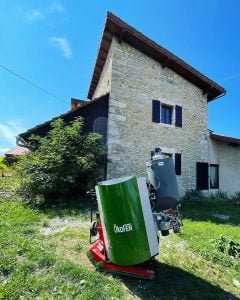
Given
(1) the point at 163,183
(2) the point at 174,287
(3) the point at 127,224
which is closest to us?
(3) the point at 127,224

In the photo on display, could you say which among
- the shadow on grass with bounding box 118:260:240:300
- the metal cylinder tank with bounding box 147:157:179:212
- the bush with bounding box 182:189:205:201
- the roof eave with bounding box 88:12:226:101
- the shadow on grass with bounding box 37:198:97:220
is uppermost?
the roof eave with bounding box 88:12:226:101

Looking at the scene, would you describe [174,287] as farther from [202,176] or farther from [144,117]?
[202,176]

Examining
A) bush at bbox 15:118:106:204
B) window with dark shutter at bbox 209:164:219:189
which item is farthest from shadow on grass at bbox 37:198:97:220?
window with dark shutter at bbox 209:164:219:189

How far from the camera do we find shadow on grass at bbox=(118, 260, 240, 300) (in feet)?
10.2

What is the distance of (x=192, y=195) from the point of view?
11797mm

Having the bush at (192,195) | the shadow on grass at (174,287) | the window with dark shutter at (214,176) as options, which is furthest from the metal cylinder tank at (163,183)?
the window with dark shutter at (214,176)

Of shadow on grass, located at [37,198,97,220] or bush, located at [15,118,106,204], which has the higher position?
bush, located at [15,118,106,204]

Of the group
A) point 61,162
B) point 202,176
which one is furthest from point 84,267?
point 202,176

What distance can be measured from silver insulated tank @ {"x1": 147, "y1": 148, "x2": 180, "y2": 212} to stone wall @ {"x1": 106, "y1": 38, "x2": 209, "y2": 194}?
5775 mm

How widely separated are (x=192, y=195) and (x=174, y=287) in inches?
352

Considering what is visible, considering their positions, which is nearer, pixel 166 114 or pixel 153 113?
pixel 153 113

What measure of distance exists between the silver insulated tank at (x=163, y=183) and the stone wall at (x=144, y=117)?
5775 millimetres

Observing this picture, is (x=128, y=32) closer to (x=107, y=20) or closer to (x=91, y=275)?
(x=107, y=20)

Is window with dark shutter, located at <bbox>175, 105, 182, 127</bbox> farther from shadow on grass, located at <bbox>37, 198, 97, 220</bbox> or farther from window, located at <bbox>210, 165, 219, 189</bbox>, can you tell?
shadow on grass, located at <bbox>37, 198, 97, 220</bbox>
